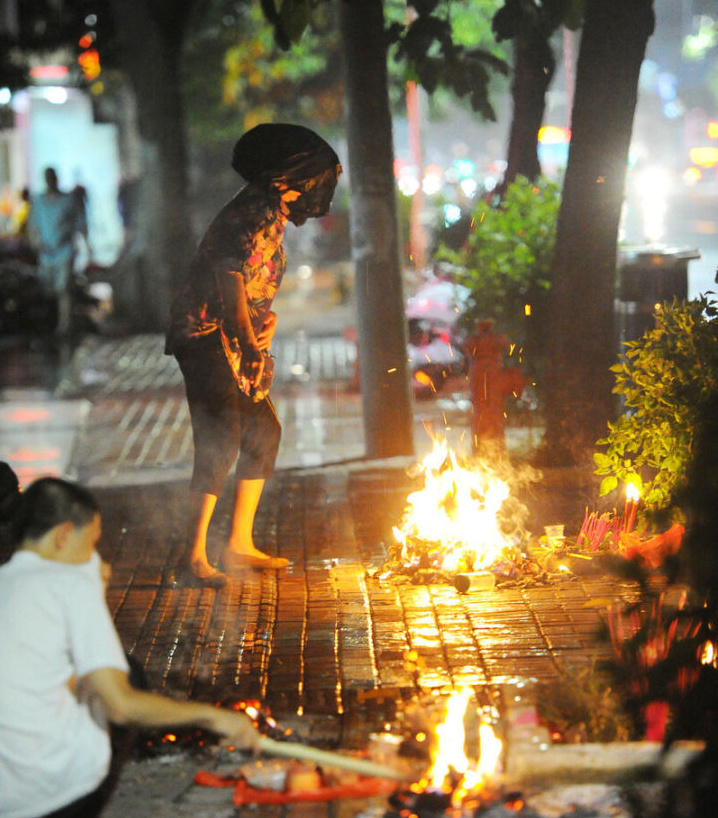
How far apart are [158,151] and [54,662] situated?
15844 mm

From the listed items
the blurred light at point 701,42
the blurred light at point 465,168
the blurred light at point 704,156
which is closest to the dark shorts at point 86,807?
the blurred light at point 465,168

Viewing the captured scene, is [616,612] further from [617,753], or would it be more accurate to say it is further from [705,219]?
[705,219]

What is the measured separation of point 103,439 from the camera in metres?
10.7

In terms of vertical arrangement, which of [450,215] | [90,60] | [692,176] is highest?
[90,60]

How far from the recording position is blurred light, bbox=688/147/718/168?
62069mm

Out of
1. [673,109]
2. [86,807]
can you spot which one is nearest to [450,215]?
[86,807]

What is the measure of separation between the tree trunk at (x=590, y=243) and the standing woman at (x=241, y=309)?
1801 mm

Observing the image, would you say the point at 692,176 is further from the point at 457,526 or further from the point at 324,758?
the point at 324,758

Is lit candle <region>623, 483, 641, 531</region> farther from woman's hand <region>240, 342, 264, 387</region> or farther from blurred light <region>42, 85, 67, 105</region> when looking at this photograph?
blurred light <region>42, 85, 67, 105</region>

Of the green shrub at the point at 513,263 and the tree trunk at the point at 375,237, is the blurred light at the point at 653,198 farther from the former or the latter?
the tree trunk at the point at 375,237

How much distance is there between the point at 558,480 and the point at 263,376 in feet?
6.22

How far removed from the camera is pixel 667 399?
586 cm

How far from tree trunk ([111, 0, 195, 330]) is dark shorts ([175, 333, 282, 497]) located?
12272 mm

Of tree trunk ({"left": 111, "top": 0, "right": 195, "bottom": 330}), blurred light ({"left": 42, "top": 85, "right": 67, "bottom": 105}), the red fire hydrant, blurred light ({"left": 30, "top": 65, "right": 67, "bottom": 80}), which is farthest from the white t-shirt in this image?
blurred light ({"left": 30, "top": 65, "right": 67, "bottom": 80})
